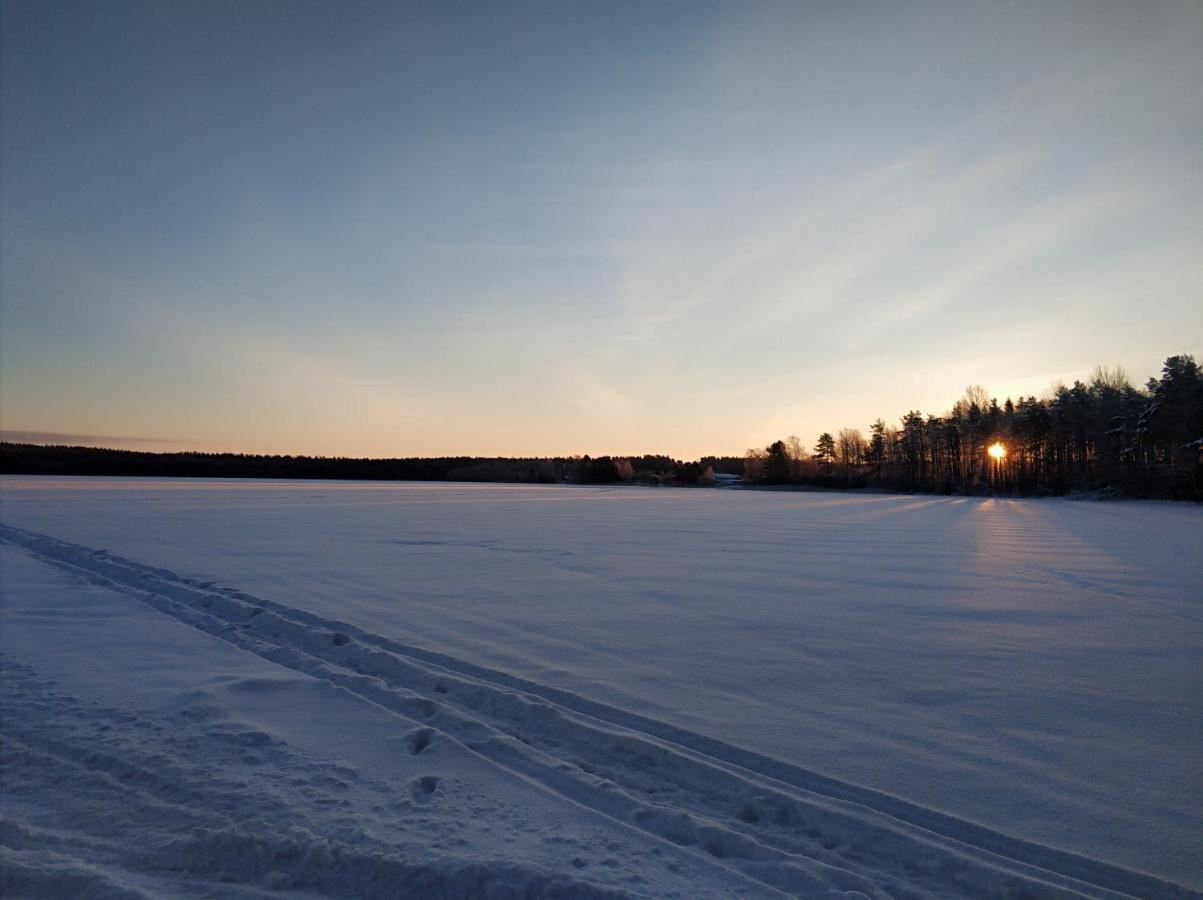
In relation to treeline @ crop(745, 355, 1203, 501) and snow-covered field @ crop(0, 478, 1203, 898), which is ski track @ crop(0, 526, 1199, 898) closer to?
snow-covered field @ crop(0, 478, 1203, 898)

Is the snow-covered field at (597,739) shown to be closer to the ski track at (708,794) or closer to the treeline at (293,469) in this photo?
the ski track at (708,794)

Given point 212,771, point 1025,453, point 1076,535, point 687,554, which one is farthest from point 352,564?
point 1025,453

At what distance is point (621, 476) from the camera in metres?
84.4

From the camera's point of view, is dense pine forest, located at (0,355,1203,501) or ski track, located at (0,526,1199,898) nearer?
ski track, located at (0,526,1199,898)

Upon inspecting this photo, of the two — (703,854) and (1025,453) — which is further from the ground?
(1025,453)

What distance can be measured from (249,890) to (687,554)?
31.0ft

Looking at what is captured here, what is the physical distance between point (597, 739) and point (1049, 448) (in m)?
72.8

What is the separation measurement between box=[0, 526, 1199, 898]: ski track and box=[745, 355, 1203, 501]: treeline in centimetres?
4600

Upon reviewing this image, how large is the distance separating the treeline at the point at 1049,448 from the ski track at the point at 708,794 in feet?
151

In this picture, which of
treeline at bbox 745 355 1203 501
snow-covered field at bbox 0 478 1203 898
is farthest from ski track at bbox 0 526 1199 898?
treeline at bbox 745 355 1203 501

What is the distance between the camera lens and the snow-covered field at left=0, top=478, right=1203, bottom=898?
2.45 m

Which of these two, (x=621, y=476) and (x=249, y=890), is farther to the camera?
(x=621, y=476)

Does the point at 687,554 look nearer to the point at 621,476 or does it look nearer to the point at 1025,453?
the point at 1025,453

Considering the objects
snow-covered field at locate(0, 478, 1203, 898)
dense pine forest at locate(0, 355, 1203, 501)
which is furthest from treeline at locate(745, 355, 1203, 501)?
snow-covered field at locate(0, 478, 1203, 898)
